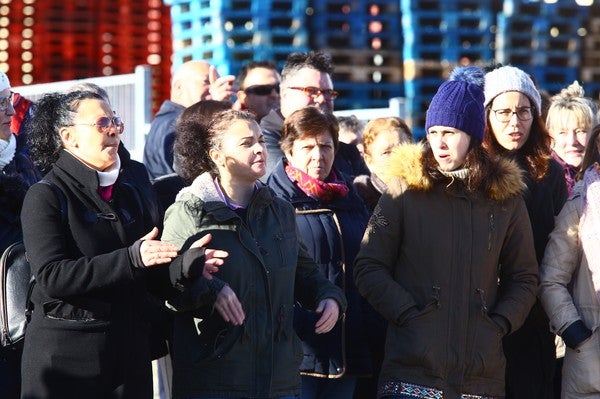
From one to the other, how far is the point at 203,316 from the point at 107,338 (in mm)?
391

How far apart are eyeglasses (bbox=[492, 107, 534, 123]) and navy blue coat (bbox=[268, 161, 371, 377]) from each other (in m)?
0.82

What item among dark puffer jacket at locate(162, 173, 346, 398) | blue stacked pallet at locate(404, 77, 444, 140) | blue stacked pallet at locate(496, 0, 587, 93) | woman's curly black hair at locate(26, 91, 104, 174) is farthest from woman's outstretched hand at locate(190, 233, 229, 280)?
blue stacked pallet at locate(496, 0, 587, 93)

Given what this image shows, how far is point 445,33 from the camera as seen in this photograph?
10.1m

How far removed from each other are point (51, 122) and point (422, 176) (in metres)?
1.57

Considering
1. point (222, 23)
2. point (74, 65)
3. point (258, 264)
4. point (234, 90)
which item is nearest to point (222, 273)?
point (258, 264)

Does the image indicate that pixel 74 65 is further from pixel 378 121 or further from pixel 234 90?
pixel 378 121

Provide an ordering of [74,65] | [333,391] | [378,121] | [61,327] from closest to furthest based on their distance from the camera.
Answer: [61,327] < [333,391] < [378,121] < [74,65]

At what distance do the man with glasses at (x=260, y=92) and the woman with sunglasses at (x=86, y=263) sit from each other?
2.72 meters

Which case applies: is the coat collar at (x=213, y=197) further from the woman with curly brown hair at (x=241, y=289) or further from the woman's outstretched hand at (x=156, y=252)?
the woman's outstretched hand at (x=156, y=252)

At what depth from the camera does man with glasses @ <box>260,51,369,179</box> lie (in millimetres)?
7055

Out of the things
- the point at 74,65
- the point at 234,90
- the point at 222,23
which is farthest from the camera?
the point at 74,65

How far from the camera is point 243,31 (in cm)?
976

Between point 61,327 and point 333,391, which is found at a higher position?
point 61,327

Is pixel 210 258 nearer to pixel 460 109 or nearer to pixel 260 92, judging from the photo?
pixel 460 109
